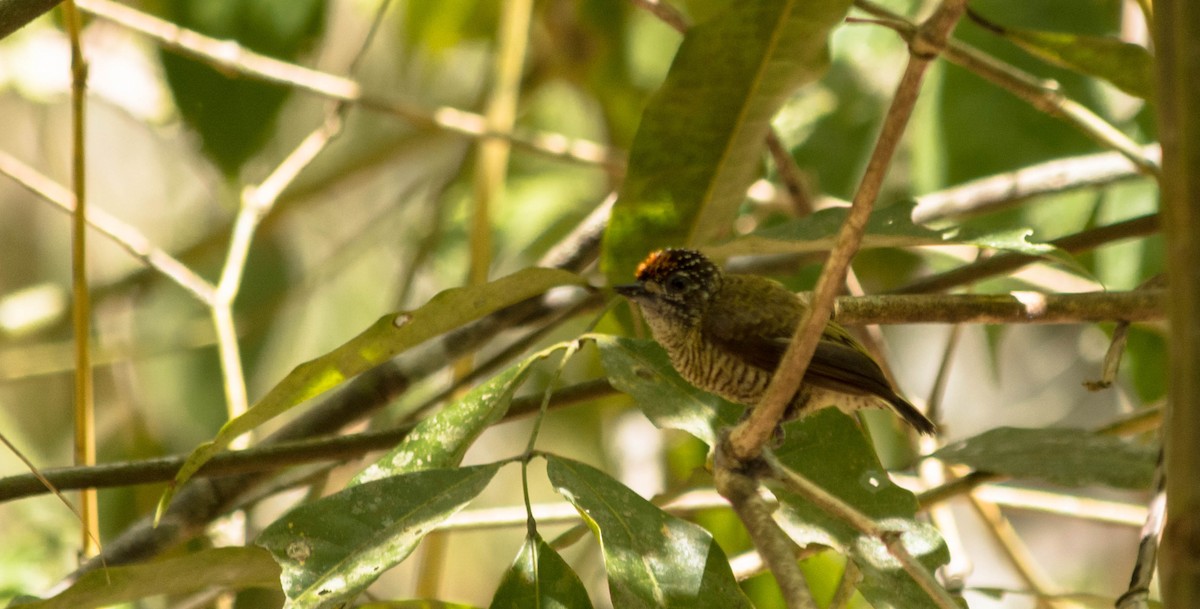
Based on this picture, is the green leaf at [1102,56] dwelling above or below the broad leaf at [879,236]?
above

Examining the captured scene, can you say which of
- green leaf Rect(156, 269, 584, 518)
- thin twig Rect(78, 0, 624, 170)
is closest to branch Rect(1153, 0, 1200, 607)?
green leaf Rect(156, 269, 584, 518)

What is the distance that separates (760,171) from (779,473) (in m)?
0.98

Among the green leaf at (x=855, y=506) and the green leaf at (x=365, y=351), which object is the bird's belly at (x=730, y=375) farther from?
the green leaf at (x=365, y=351)

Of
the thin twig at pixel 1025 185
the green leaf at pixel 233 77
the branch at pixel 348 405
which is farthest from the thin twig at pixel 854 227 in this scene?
the green leaf at pixel 233 77

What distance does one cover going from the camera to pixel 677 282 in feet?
7.26

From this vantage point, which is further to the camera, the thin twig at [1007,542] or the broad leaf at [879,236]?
the thin twig at [1007,542]

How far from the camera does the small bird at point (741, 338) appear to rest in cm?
201

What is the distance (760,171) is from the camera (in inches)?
87.4

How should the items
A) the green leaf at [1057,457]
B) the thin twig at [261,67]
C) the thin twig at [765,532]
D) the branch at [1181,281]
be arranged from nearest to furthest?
the branch at [1181,281] < the thin twig at [765,532] < the green leaf at [1057,457] < the thin twig at [261,67]

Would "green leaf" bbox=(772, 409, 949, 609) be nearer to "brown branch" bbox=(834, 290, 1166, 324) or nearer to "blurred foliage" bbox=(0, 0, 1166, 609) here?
"blurred foliage" bbox=(0, 0, 1166, 609)

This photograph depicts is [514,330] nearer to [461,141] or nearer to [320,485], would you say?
[320,485]

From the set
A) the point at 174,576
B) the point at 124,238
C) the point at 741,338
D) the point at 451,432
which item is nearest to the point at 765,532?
the point at 451,432

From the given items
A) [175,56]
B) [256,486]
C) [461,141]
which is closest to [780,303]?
[256,486]

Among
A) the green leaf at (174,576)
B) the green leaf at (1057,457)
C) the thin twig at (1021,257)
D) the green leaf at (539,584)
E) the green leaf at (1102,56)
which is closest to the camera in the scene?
the green leaf at (539,584)
